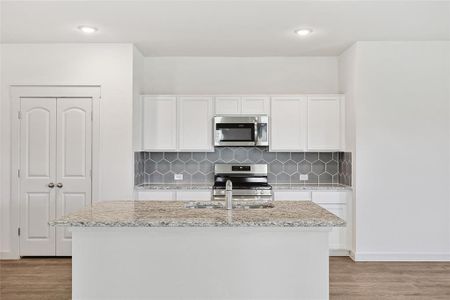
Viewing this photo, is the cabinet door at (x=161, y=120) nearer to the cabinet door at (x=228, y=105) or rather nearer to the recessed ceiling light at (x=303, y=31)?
the cabinet door at (x=228, y=105)

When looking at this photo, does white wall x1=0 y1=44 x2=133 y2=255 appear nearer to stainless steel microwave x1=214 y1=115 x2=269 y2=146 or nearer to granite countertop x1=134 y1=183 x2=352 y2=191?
granite countertop x1=134 y1=183 x2=352 y2=191

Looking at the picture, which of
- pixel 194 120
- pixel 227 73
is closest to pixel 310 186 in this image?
pixel 194 120

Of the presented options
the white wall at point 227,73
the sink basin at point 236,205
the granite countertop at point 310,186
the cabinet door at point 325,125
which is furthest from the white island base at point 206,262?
the white wall at point 227,73

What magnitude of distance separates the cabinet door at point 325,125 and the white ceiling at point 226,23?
2.39 ft

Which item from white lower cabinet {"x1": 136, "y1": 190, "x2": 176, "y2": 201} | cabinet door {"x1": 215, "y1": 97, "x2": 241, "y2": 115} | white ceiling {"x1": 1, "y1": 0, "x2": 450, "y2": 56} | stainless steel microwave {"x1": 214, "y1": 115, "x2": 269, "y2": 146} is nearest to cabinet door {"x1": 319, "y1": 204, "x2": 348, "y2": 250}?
stainless steel microwave {"x1": 214, "y1": 115, "x2": 269, "y2": 146}

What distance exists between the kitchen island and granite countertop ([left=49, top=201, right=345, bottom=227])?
4cm

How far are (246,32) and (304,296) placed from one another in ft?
9.67

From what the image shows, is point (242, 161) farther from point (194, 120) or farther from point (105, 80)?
point (105, 80)

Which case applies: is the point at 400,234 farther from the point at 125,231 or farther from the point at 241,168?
the point at 125,231

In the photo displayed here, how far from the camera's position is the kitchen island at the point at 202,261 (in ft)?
9.26

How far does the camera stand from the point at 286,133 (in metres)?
5.40

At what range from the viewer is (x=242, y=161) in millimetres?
5758

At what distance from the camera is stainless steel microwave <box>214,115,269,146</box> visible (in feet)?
17.4

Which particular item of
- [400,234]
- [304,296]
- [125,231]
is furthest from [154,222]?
[400,234]
